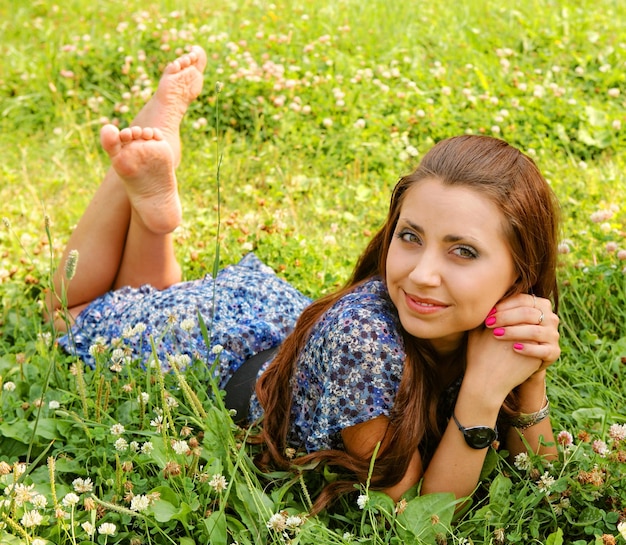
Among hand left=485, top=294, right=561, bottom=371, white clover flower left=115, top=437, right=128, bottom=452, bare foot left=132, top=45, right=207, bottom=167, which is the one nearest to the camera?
hand left=485, top=294, right=561, bottom=371

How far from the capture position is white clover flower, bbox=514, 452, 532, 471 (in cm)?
213

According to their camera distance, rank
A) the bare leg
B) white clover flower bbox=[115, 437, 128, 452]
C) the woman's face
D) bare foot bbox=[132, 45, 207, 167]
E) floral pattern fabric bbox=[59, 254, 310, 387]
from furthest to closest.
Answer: bare foot bbox=[132, 45, 207, 167]
the bare leg
floral pattern fabric bbox=[59, 254, 310, 387]
white clover flower bbox=[115, 437, 128, 452]
the woman's face

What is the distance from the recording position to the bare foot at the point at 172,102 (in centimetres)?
321

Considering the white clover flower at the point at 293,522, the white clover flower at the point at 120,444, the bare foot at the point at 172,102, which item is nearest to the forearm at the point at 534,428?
the white clover flower at the point at 293,522

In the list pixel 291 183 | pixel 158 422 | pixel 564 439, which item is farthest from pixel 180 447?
pixel 291 183

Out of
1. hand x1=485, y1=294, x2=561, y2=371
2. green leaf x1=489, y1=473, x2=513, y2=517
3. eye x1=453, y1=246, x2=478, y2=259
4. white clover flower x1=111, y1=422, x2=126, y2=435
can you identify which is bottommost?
green leaf x1=489, y1=473, x2=513, y2=517

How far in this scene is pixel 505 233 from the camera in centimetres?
192

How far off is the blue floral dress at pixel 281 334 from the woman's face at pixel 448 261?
12cm

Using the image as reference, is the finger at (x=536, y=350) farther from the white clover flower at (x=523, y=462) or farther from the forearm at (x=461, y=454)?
the white clover flower at (x=523, y=462)

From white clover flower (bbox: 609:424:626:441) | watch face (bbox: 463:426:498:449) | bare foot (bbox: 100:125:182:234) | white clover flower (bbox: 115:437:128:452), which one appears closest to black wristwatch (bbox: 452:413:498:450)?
watch face (bbox: 463:426:498:449)

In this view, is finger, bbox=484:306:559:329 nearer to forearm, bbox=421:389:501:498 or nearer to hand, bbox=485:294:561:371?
hand, bbox=485:294:561:371

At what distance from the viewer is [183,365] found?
233 cm

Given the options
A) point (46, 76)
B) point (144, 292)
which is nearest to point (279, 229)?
point (144, 292)

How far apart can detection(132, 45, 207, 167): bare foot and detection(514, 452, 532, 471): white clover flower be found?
169cm
